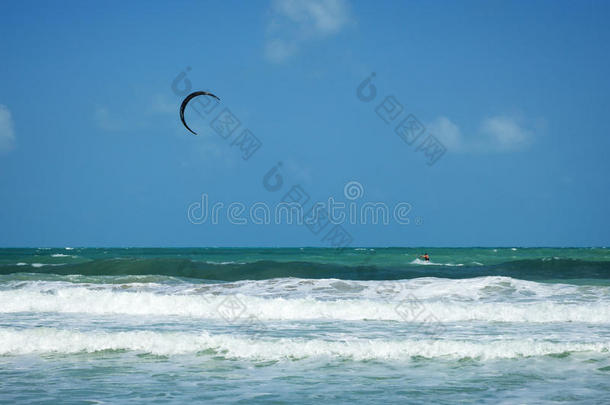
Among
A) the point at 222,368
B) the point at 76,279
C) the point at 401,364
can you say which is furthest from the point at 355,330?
the point at 76,279

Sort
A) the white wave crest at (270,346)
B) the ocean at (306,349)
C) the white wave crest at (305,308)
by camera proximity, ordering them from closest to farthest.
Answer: the ocean at (306,349) → the white wave crest at (270,346) → the white wave crest at (305,308)

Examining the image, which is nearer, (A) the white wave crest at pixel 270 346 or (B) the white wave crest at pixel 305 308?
(A) the white wave crest at pixel 270 346

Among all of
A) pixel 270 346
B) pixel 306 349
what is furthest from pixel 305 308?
pixel 306 349

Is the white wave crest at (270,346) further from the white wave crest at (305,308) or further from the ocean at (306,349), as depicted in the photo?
the white wave crest at (305,308)

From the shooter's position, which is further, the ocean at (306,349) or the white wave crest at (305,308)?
the white wave crest at (305,308)

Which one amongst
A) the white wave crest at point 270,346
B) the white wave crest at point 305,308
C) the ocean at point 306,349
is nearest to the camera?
the ocean at point 306,349

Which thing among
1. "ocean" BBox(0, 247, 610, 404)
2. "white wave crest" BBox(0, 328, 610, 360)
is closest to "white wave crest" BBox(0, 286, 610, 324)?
"ocean" BBox(0, 247, 610, 404)

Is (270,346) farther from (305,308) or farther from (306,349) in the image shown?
(305,308)

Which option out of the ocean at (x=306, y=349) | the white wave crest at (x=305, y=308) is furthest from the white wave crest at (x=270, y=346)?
the white wave crest at (x=305, y=308)

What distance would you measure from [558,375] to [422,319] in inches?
191

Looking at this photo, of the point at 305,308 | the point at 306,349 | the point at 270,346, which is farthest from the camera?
the point at 305,308

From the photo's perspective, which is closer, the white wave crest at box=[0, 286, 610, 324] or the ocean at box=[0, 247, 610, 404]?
the ocean at box=[0, 247, 610, 404]

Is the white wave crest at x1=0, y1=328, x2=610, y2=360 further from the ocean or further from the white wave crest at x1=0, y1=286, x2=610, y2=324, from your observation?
the white wave crest at x1=0, y1=286, x2=610, y2=324

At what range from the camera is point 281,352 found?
8.74 meters
